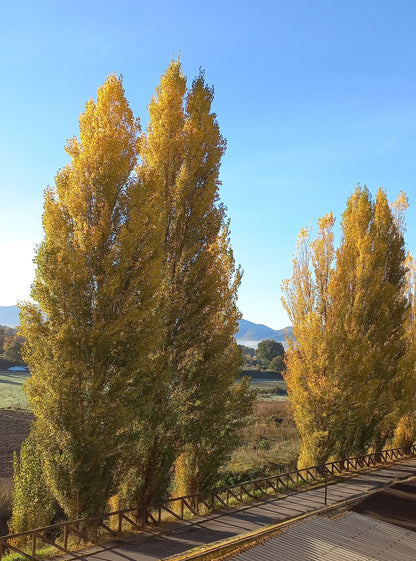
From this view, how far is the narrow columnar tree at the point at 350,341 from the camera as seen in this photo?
21016mm

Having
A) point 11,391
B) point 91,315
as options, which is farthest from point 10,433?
point 91,315

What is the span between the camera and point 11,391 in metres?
58.6

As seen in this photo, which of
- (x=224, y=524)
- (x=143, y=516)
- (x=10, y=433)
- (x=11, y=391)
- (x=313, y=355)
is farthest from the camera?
(x=11, y=391)

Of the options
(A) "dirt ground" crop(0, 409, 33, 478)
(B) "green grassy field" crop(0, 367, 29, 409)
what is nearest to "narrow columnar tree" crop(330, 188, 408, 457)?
(A) "dirt ground" crop(0, 409, 33, 478)

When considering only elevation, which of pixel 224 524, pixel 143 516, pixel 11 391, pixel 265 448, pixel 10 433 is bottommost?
pixel 265 448

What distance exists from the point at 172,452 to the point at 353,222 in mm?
17520

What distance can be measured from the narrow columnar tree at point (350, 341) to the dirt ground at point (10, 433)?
16.7 metres

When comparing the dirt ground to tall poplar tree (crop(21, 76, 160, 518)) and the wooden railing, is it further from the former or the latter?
tall poplar tree (crop(21, 76, 160, 518))

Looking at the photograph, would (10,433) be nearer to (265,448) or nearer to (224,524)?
(265,448)

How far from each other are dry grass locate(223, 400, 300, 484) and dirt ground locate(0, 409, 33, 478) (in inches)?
509

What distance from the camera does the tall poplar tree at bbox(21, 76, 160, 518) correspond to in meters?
11.3

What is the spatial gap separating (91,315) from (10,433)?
28.6 m

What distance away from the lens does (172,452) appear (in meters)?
13.8

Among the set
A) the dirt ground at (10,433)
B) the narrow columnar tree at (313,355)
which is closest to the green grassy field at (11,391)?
the dirt ground at (10,433)
